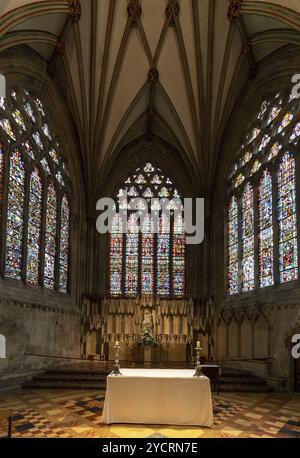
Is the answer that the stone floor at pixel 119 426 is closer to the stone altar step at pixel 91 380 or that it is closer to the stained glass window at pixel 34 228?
the stone altar step at pixel 91 380

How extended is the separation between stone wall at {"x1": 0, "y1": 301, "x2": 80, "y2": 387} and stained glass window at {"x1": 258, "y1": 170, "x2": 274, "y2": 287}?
298 inches

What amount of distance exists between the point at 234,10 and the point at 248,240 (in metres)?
8.05

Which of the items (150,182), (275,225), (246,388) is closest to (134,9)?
(150,182)

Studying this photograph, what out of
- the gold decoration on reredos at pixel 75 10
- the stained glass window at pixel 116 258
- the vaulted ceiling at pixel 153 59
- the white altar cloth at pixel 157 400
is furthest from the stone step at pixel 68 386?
the gold decoration on reredos at pixel 75 10

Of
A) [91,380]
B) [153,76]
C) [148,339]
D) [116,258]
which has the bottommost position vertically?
[91,380]

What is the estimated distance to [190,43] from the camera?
16.2 metres

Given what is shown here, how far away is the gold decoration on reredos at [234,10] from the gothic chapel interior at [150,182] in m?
0.07

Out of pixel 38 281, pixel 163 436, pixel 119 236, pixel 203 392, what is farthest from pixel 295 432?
pixel 119 236

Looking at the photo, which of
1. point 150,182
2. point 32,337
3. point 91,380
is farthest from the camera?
point 150,182

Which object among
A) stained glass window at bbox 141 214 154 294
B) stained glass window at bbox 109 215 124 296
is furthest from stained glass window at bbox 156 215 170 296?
stained glass window at bbox 109 215 124 296

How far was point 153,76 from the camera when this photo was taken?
1762 cm

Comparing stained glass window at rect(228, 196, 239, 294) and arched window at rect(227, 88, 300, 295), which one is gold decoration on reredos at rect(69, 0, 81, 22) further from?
stained glass window at rect(228, 196, 239, 294)

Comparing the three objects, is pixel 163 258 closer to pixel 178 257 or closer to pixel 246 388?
pixel 178 257

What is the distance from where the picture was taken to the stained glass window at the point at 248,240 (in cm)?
1617
